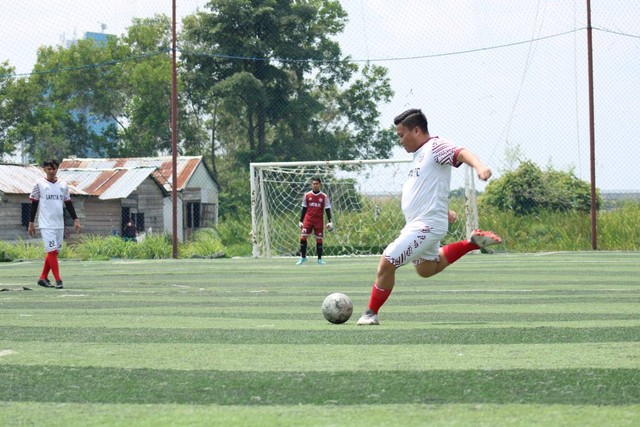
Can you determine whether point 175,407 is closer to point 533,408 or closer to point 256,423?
point 256,423

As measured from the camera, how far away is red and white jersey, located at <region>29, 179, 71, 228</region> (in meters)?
15.2

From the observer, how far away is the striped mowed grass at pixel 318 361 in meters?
4.78

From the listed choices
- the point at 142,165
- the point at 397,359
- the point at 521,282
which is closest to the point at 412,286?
the point at 521,282

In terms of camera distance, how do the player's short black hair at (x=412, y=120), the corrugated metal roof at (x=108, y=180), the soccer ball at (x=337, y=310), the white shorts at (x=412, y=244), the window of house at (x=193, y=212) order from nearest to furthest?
the white shorts at (x=412, y=244) → the player's short black hair at (x=412, y=120) → the soccer ball at (x=337, y=310) → the corrugated metal roof at (x=108, y=180) → the window of house at (x=193, y=212)

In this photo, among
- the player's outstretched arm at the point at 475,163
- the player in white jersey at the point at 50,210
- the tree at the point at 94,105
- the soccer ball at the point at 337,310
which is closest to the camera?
the player's outstretched arm at the point at 475,163

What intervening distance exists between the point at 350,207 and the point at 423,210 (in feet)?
71.3

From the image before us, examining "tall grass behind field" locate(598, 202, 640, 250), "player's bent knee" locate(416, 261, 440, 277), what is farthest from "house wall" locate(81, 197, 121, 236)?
"player's bent knee" locate(416, 261, 440, 277)

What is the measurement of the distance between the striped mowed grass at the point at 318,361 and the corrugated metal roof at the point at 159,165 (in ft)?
145

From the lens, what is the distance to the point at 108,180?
174 feet

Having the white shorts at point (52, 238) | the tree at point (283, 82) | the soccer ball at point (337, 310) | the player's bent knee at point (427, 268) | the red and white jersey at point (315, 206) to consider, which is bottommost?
the soccer ball at point (337, 310)

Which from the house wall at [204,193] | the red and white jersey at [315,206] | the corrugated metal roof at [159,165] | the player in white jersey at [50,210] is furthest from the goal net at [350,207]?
the house wall at [204,193]

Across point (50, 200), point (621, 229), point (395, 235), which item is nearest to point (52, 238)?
point (50, 200)

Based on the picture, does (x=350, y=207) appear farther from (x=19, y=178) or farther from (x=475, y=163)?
(x=19, y=178)

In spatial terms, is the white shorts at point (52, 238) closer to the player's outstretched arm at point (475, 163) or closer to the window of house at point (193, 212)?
the player's outstretched arm at point (475, 163)
